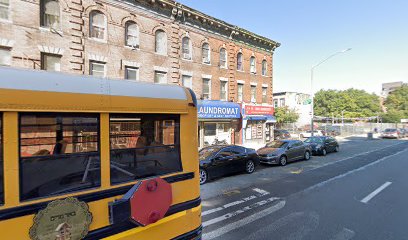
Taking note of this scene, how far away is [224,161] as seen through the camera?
956 cm

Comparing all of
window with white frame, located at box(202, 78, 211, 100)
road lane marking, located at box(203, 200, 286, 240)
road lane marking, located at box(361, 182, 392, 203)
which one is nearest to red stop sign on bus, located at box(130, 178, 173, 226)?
road lane marking, located at box(203, 200, 286, 240)

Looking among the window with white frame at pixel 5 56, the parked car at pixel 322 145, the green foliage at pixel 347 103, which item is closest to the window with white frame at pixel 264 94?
the parked car at pixel 322 145

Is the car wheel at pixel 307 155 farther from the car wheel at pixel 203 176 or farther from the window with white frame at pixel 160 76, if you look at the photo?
the window with white frame at pixel 160 76

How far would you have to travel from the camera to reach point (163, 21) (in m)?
15.5

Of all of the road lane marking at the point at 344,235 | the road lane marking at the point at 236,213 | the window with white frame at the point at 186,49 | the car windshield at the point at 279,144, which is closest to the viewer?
the road lane marking at the point at 344,235

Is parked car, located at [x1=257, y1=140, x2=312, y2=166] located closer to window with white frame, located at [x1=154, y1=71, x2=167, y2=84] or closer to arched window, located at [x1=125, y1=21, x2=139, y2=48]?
window with white frame, located at [x1=154, y1=71, x2=167, y2=84]

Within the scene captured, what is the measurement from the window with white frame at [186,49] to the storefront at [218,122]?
3.55 meters

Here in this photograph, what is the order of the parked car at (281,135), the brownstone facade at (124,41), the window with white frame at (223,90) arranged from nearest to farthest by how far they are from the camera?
1. the brownstone facade at (124,41)
2. the window with white frame at (223,90)
3. the parked car at (281,135)

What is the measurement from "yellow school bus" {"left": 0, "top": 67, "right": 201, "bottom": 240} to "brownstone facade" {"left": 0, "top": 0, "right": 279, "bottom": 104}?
32.4ft

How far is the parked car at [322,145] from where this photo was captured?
1636 cm

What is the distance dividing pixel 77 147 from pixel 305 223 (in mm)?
4985

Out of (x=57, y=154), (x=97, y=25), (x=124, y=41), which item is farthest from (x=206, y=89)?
(x=57, y=154)

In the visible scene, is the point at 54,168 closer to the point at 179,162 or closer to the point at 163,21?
the point at 179,162

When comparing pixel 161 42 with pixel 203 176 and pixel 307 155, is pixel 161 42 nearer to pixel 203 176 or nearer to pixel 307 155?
pixel 203 176
